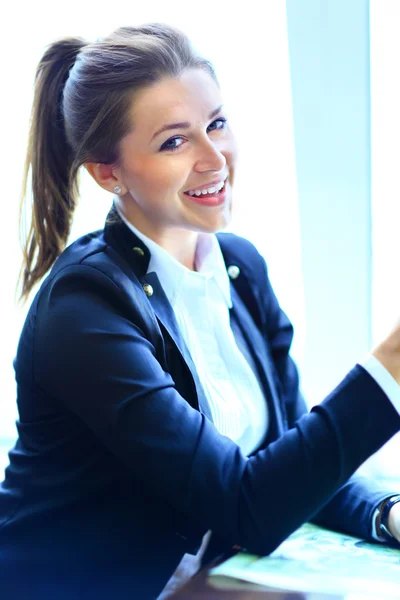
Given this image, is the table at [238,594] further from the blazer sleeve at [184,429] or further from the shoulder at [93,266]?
the shoulder at [93,266]

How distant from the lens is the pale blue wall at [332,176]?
1.61m

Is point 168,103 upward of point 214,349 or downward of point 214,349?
upward

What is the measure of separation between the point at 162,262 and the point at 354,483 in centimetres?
50

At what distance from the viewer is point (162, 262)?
134 centimetres

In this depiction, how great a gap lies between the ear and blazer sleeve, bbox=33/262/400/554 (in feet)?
0.63

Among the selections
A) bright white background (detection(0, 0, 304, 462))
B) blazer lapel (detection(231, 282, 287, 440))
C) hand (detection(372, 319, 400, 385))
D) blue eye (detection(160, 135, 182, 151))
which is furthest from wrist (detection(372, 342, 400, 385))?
bright white background (detection(0, 0, 304, 462))

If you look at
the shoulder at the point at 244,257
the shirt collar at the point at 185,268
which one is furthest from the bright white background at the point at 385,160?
the shirt collar at the point at 185,268

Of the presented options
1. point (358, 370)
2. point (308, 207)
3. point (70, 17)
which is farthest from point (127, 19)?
point (358, 370)

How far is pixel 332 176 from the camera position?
5.57 feet

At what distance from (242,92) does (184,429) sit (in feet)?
2.86

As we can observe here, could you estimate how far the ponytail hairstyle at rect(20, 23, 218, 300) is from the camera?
1258 mm

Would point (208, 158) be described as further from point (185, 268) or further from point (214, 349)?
point (214, 349)

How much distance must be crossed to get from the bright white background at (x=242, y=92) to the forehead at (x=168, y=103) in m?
0.35

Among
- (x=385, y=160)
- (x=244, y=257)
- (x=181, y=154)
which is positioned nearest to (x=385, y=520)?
(x=244, y=257)
